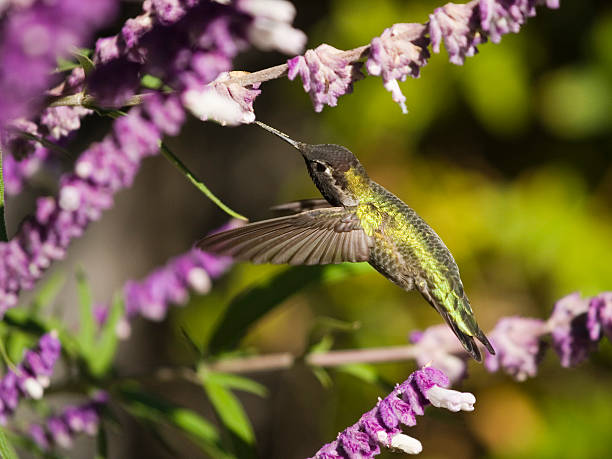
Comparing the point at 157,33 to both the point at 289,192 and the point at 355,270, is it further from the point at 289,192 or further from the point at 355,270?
the point at 289,192

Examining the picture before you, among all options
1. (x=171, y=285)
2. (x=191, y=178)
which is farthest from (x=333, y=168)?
(x=171, y=285)

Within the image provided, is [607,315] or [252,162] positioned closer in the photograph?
[607,315]

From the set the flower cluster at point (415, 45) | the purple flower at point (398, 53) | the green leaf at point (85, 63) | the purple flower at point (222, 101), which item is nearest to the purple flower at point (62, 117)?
the green leaf at point (85, 63)

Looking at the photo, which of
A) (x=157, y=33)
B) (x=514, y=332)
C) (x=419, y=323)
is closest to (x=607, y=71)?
(x=419, y=323)

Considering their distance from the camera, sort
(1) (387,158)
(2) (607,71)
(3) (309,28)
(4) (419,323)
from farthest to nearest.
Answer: (3) (309,28) → (1) (387,158) → (4) (419,323) → (2) (607,71)

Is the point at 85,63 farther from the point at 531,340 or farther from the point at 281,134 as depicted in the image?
the point at 531,340

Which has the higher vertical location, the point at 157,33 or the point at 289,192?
the point at 157,33
